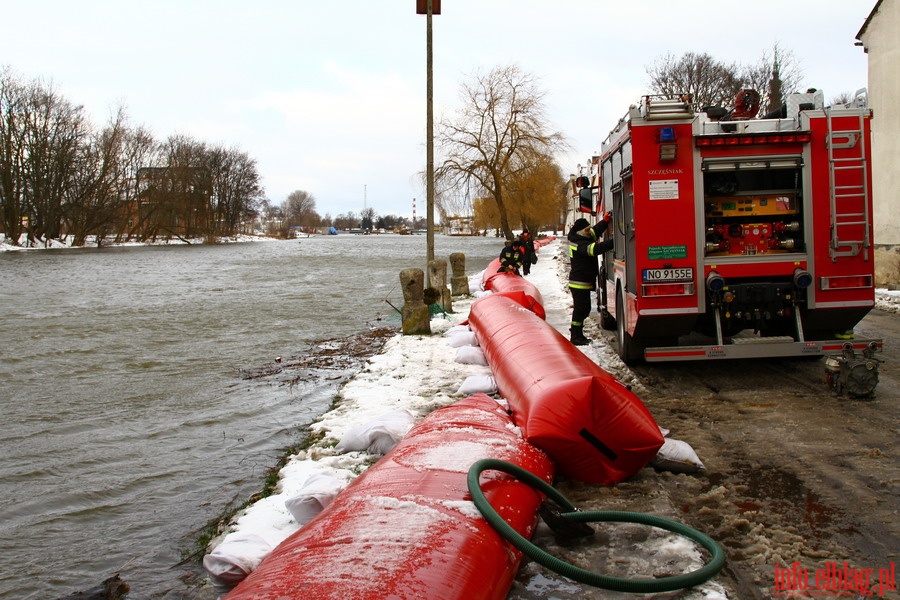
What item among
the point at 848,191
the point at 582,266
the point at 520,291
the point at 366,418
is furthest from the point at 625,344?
the point at 366,418

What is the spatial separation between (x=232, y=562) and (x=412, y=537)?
1181 millimetres

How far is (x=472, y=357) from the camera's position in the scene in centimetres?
900

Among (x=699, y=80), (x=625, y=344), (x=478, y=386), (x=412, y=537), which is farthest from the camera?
(x=699, y=80)

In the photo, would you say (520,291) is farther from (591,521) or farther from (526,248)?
(526,248)

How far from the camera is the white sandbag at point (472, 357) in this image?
8992 mm

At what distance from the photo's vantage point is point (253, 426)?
7.44 m

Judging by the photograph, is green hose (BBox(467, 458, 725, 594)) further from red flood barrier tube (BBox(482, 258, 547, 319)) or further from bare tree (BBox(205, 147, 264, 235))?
bare tree (BBox(205, 147, 264, 235))

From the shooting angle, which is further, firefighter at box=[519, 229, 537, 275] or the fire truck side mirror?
firefighter at box=[519, 229, 537, 275]

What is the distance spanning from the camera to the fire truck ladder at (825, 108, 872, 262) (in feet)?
24.1

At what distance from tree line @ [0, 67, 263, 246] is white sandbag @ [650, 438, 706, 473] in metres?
67.8

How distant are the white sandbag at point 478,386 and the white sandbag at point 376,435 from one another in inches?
58.4

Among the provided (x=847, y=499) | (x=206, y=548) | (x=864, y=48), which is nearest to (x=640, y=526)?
(x=847, y=499)

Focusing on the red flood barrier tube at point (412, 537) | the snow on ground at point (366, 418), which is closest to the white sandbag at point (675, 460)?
the red flood barrier tube at point (412, 537)

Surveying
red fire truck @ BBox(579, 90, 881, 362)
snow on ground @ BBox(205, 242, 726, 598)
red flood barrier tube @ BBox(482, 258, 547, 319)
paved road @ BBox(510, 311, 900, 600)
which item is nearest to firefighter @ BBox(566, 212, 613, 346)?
snow on ground @ BBox(205, 242, 726, 598)
